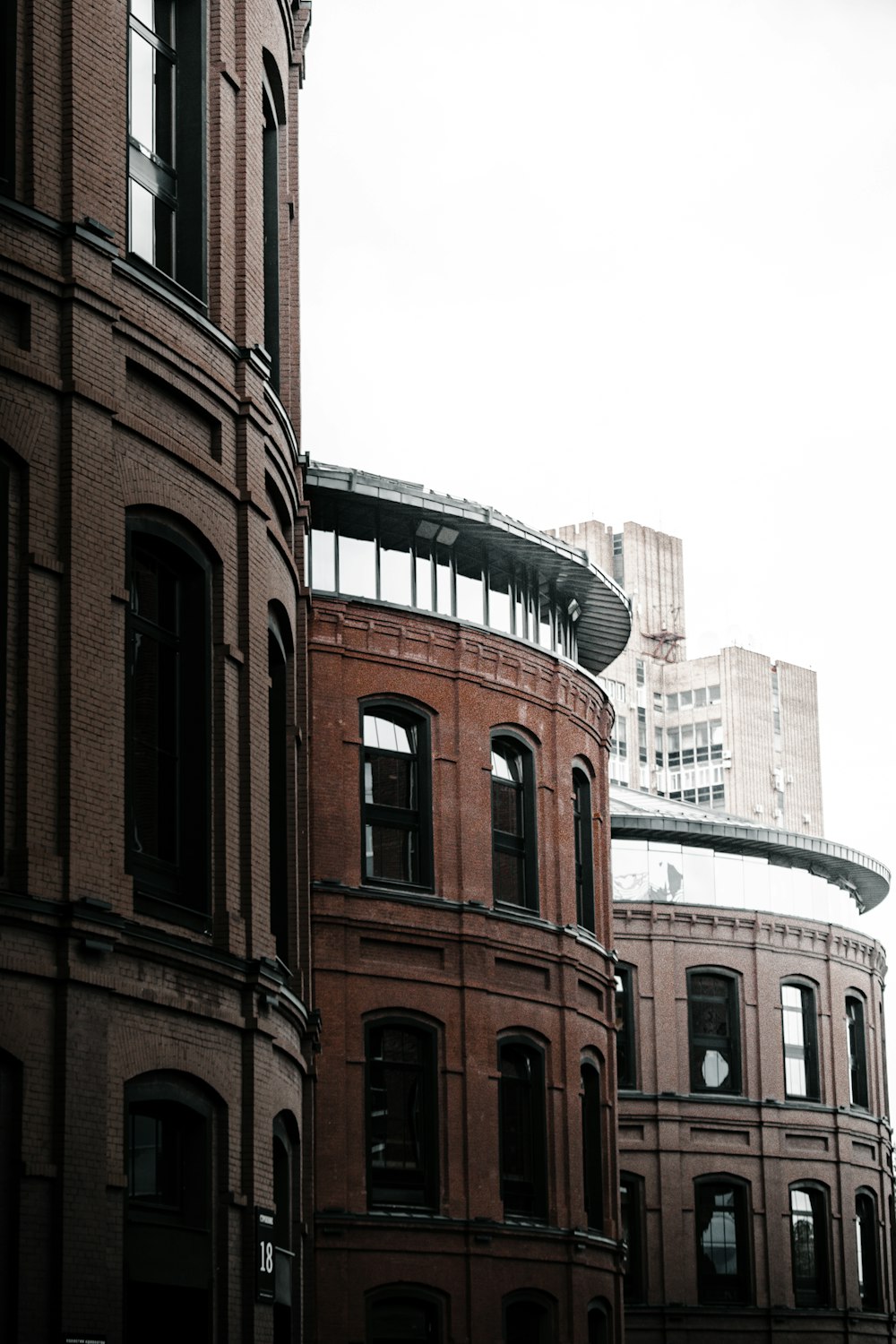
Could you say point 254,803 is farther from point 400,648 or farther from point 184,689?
point 400,648

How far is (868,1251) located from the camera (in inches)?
1946

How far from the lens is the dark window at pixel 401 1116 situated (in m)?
30.9

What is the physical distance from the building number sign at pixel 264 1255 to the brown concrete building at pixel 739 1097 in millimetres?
26390

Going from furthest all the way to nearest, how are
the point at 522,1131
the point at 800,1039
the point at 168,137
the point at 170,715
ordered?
the point at 800,1039 < the point at 522,1131 < the point at 168,137 < the point at 170,715

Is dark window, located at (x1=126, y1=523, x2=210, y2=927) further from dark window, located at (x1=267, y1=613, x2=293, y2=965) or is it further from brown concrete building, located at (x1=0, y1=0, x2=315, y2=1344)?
dark window, located at (x1=267, y1=613, x2=293, y2=965)

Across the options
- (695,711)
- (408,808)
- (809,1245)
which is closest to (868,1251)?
(809,1245)

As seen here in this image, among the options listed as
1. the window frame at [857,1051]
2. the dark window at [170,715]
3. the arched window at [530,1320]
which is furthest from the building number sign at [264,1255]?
the window frame at [857,1051]

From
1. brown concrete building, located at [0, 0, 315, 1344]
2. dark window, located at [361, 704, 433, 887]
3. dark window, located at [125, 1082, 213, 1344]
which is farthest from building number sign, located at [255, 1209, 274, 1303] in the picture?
dark window, located at [361, 704, 433, 887]

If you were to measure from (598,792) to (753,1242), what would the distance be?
45.3ft

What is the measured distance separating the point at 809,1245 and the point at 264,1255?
30.5 meters

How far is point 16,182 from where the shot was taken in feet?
59.0

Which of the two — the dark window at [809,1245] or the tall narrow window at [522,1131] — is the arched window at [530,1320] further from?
the dark window at [809,1245]

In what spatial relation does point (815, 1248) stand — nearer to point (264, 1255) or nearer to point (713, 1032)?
point (713, 1032)

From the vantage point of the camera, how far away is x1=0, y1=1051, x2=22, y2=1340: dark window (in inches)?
618
